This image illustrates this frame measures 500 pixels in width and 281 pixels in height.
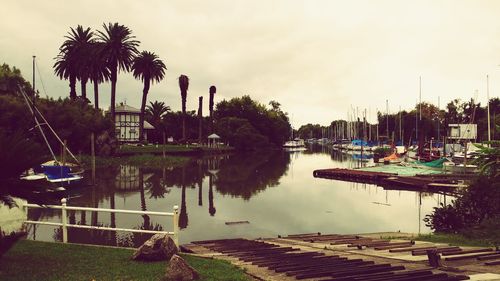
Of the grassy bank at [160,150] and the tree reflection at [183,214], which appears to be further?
the grassy bank at [160,150]

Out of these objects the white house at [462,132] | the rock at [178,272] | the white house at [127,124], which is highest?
the white house at [127,124]

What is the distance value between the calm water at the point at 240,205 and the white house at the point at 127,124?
182 ft

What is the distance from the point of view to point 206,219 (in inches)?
1097

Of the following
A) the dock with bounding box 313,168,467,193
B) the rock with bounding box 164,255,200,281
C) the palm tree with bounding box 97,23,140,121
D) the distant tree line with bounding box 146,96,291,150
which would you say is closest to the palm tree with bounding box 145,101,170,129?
the distant tree line with bounding box 146,96,291,150

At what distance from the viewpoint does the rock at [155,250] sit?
484 inches

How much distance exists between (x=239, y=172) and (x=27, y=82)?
47397 mm

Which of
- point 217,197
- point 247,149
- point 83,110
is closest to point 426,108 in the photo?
point 247,149

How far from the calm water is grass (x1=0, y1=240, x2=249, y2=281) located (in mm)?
6962

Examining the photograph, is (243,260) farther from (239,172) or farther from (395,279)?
(239,172)

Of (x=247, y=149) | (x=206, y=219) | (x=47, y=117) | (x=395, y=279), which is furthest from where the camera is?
(x=247, y=149)


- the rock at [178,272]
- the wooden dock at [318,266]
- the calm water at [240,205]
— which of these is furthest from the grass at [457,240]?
the rock at [178,272]

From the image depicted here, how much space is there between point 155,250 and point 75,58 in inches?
3056

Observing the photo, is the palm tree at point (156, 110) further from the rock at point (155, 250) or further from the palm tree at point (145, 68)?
the rock at point (155, 250)

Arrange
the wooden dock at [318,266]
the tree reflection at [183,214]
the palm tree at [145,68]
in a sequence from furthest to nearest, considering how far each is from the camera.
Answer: the palm tree at [145,68] < the tree reflection at [183,214] < the wooden dock at [318,266]
